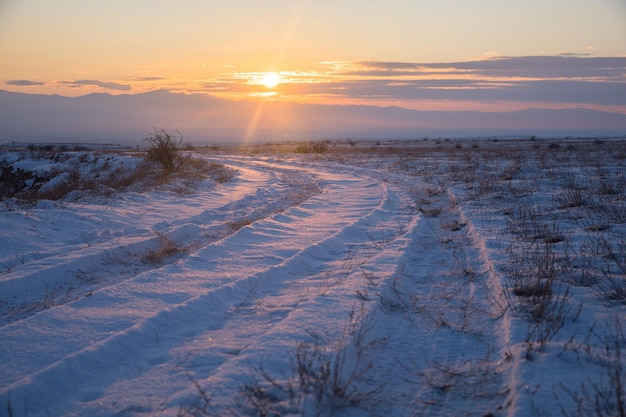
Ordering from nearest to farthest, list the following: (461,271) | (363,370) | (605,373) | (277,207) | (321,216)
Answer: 1. (605,373)
2. (363,370)
3. (461,271)
4. (321,216)
5. (277,207)

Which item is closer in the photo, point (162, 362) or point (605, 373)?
point (605, 373)

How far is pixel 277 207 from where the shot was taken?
12.3 metres

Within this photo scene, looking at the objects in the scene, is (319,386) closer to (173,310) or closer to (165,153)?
(173,310)

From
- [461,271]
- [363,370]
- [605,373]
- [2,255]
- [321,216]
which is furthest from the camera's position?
[321,216]

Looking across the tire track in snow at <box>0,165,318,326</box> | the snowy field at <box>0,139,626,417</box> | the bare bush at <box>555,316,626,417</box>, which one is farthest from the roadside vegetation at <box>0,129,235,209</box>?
the bare bush at <box>555,316,626,417</box>

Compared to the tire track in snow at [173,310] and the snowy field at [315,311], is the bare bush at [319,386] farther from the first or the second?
the tire track in snow at [173,310]

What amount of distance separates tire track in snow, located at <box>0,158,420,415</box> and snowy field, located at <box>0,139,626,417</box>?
0.02m

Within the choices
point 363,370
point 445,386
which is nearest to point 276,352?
point 363,370

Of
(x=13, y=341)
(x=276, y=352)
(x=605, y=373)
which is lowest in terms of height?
(x=13, y=341)

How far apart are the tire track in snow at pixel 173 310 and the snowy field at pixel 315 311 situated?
0.07 feet

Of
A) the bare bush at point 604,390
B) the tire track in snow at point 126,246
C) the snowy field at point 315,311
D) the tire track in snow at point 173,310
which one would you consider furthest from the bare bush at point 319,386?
the tire track in snow at point 126,246

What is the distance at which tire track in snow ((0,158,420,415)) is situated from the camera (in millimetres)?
3818

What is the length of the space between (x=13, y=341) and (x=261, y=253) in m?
3.60

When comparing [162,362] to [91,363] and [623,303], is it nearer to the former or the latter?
[91,363]
